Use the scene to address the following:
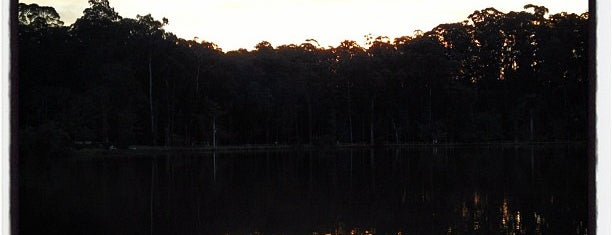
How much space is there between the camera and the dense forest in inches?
1388

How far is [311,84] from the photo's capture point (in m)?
44.4

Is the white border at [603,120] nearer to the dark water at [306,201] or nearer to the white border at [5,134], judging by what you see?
the white border at [5,134]

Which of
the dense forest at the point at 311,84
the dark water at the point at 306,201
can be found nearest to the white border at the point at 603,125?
the dark water at the point at 306,201

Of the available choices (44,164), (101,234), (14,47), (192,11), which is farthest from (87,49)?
(14,47)

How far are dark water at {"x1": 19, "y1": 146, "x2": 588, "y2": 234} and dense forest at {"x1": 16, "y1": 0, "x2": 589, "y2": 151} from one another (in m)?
16.1

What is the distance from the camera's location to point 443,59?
154ft

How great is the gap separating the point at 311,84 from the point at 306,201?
32076 mm

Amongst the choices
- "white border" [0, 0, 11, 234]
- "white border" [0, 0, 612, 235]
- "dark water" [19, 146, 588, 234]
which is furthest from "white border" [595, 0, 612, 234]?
"dark water" [19, 146, 588, 234]

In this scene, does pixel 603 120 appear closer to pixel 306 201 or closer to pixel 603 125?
pixel 603 125

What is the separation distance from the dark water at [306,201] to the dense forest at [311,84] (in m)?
16.1

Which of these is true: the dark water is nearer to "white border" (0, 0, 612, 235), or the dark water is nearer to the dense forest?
"white border" (0, 0, 612, 235)

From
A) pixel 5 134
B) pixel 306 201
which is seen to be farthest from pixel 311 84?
pixel 5 134

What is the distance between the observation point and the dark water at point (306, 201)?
31.6 ft

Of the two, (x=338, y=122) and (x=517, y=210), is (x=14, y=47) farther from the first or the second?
(x=338, y=122)
